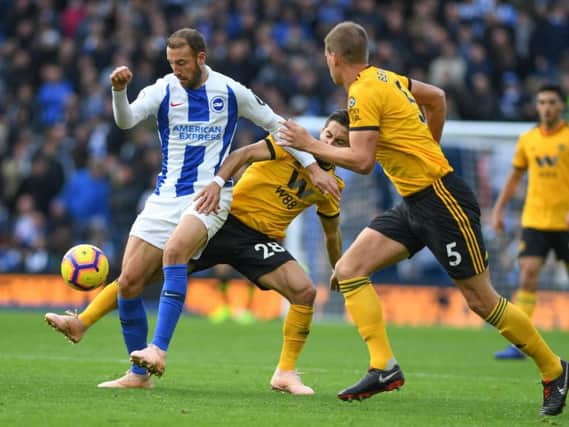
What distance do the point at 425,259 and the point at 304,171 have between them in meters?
9.73

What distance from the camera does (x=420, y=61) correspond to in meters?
21.3

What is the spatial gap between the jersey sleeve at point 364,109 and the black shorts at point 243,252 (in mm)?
1386

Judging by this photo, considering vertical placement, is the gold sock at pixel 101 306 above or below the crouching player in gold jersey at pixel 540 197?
below

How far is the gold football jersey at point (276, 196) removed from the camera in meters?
8.66

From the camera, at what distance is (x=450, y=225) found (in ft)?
24.6

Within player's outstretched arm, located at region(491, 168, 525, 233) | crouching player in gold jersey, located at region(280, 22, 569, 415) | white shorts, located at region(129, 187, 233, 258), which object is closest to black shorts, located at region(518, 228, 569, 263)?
player's outstretched arm, located at region(491, 168, 525, 233)

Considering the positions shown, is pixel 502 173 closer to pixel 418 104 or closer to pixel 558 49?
pixel 558 49

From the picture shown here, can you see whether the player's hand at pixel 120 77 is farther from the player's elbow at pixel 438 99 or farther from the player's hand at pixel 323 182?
the player's elbow at pixel 438 99

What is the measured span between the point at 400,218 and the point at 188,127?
154cm

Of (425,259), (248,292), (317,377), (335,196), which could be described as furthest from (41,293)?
(335,196)

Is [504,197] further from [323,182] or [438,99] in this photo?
[323,182]

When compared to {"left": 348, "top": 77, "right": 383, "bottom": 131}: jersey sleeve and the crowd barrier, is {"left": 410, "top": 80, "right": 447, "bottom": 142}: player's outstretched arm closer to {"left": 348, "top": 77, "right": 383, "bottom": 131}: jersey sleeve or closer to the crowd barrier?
{"left": 348, "top": 77, "right": 383, "bottom": 131}: jersey sleeve

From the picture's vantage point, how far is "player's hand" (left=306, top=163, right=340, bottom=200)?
26.6 feet

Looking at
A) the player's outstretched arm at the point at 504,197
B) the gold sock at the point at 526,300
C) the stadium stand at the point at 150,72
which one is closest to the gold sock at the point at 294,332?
the player's outstretched arm at the point at 504,197
